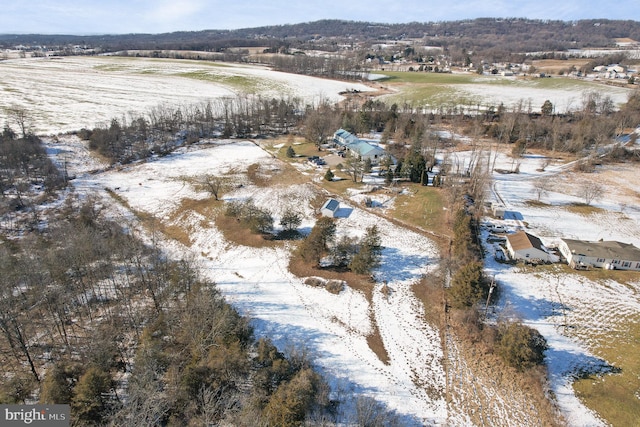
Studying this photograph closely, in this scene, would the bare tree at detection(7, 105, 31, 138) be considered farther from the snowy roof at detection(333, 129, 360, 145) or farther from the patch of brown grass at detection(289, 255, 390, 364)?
the patch of brown grass at detection(289, 255, 390, 364)

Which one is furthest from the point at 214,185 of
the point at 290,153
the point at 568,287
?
the point at 568,287

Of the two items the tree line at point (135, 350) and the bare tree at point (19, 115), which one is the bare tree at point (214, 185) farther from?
the bare tree at point (19, 115)

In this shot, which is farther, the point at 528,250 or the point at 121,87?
the point at 121,87

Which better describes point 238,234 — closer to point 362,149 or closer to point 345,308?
point 345,308

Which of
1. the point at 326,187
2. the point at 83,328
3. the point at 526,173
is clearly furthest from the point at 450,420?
the point at 526,173

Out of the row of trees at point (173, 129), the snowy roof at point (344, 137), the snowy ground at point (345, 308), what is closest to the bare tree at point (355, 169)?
the snowy ground at point (345, 308)

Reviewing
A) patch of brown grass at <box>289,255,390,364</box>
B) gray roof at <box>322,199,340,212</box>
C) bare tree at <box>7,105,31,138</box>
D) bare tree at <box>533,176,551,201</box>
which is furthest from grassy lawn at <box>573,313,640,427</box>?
bare tree at <box>7,105,31,138</box>

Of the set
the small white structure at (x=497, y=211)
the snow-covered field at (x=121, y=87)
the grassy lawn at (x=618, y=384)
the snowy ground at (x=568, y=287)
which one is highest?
the snow-covered field at (x=121, y=87)
